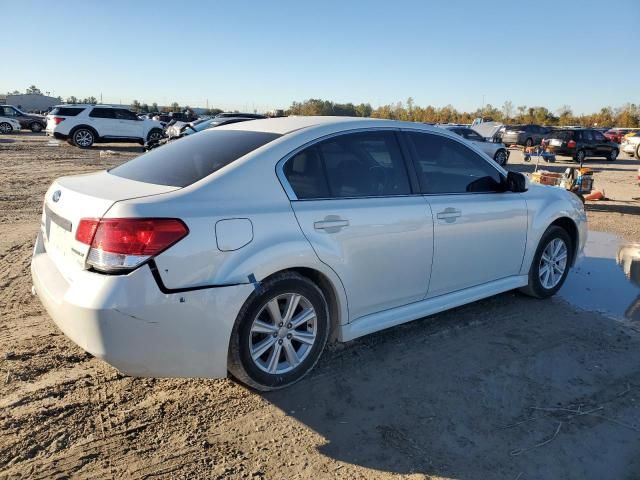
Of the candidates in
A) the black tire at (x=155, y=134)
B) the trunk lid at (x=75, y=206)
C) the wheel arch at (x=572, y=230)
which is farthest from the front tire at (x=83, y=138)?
the wheel arch at (x=572, y=230)

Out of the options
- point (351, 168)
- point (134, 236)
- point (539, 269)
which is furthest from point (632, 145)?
point (134, 236)

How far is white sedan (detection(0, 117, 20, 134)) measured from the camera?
31.5 m

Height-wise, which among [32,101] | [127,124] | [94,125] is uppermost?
[32,101]

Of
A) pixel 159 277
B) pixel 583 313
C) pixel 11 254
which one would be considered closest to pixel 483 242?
pixel 583 313

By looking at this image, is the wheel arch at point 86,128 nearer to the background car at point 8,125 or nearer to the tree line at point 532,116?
the background car at point 8,125

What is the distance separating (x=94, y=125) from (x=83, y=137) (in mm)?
725

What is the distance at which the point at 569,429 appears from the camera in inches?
120

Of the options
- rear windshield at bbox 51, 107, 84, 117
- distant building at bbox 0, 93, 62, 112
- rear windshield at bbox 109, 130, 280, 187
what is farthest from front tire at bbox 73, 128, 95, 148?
distant building at bbox 0, 93, 62, 112

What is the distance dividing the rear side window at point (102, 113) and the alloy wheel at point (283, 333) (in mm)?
22312

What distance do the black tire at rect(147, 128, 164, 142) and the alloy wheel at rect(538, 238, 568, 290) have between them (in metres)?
21.7

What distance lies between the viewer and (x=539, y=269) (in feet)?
16.5

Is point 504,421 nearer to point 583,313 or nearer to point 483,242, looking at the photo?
point 483,242

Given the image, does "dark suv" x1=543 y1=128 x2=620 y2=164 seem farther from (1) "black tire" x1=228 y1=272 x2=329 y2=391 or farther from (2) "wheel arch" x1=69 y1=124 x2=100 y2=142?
(1) "black tire" x1=228 y1=272 x2=329 y2=391

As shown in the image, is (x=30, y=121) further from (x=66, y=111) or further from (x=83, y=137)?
(x=83, y=137)
